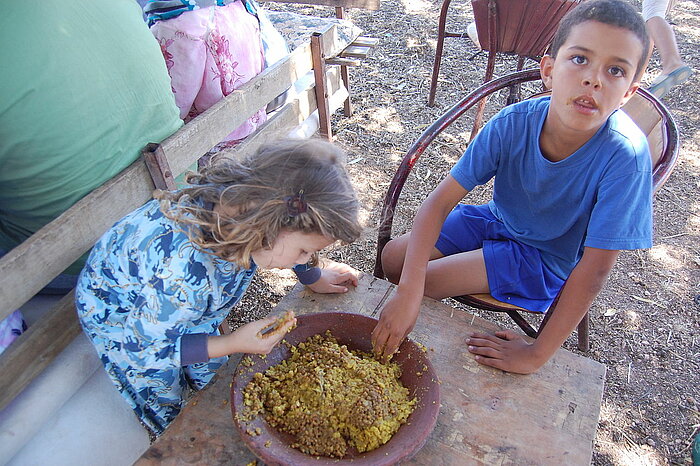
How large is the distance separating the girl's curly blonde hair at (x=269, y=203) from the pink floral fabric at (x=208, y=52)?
1.06 m

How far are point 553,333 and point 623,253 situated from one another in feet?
6.20

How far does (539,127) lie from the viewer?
5.54ft

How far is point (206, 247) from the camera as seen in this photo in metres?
1.28

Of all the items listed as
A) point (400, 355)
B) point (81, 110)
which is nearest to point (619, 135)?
point (400, 355)

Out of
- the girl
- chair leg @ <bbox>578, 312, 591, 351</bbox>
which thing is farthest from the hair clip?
chair leg @ <bbox>578, 312, 591, 351</bbox>

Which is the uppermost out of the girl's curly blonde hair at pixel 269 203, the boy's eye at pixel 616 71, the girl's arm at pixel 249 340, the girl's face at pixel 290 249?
the boy's eye at pixel 616 71

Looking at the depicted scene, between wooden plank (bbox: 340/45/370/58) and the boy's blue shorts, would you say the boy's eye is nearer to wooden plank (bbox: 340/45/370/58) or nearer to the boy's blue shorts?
the boy's blue shorts

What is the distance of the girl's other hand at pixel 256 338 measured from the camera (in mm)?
1283

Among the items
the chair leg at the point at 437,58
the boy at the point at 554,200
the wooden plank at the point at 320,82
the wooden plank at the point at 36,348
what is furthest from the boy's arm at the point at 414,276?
the chair leg at the point at 437,58

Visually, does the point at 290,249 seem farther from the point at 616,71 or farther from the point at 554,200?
the point at 616,71

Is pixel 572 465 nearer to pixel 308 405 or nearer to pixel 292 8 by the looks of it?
pixel 308 405

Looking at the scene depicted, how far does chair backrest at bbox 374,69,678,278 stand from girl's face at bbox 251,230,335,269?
0.53m

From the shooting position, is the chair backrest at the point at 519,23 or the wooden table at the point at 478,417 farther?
the chair backrest at the point at 519,23

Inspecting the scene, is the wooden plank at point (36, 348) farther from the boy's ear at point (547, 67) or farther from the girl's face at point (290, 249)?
the boy's ear at point (547, 67)
